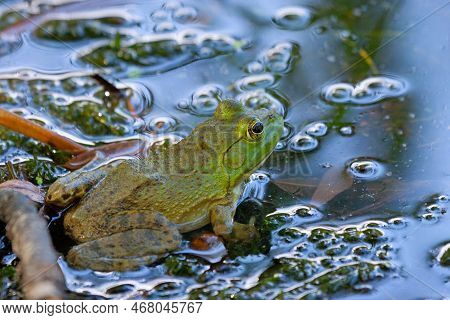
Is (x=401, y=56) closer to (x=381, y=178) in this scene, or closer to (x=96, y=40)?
(x=381, y=178)

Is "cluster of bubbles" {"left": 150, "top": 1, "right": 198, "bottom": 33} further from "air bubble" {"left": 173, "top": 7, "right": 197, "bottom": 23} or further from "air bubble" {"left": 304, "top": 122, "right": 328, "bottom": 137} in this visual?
"air bubble" {"left": 304, "top": 122, "right": 328, "bottom": 137}

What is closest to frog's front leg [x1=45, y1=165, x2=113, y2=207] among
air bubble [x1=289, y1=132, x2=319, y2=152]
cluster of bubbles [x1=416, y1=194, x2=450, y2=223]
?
air bubble [x1=289, y1=132, x2=319, y2=152]

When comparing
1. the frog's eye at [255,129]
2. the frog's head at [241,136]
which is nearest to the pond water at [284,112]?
the frog's head at [241,136]

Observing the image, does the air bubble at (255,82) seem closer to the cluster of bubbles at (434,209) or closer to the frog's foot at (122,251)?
the cluster of bubbles at (434,209)

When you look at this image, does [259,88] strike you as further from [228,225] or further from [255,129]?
[228,225]

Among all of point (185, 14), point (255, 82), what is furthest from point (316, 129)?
point (185, 14)

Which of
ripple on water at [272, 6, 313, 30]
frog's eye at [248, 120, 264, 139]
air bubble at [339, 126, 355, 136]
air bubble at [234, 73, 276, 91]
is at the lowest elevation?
frog's eye at [248, 120, 264, 139]
